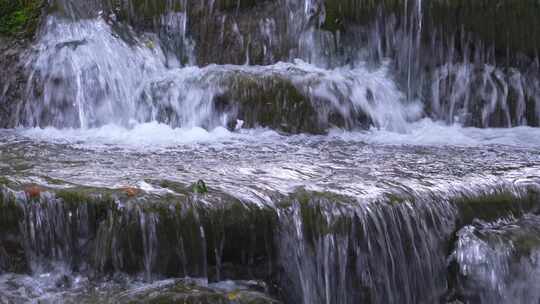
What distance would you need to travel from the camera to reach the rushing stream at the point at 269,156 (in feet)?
14.3

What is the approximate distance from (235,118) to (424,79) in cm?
225

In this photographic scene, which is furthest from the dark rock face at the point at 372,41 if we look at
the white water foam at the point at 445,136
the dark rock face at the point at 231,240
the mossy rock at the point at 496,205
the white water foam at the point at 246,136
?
the dark rock face at the point at 231,240

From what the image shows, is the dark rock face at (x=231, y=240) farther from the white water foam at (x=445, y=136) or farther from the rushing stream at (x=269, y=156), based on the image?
the white water foam at (x=445, y=136)

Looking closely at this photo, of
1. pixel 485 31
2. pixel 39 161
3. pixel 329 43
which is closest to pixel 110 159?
pixel 39 161

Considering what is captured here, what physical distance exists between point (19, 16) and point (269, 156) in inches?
152

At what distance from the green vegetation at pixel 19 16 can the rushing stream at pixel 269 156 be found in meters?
0.11

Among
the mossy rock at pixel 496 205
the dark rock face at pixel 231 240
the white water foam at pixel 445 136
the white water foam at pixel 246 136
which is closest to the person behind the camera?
the dark rock face at pixel 231 240

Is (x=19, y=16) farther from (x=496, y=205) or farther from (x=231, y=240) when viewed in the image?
(x=496, y=205)

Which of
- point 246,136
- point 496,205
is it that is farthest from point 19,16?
point 496,205

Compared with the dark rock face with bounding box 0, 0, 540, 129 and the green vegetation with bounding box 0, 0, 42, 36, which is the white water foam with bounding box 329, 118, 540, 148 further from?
the green vegetation with bounding box 0, 0, 42, 36

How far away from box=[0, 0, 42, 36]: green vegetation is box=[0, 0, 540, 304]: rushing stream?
11 cm

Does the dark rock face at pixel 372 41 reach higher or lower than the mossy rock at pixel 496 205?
higher

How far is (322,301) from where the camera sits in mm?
4457

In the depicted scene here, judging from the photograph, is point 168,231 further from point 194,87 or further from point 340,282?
point 194,87
